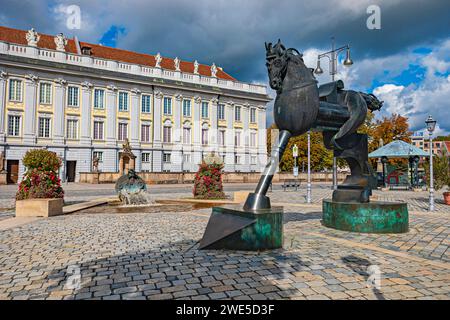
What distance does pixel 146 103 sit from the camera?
44000 mm

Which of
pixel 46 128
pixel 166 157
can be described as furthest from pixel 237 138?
pixel 46 128

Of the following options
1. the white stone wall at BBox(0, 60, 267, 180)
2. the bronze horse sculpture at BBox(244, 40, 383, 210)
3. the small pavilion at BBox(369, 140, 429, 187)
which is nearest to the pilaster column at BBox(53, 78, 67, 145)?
the white stone wall at BBox(0, 60, 267, 180)

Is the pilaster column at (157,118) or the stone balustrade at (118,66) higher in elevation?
the stone balustrade at (118,66)

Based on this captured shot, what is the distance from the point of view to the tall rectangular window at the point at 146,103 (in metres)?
43.8

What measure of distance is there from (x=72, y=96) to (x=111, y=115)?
5.12 m

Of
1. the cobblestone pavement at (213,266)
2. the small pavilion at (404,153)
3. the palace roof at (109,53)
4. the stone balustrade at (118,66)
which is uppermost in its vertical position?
the palace roof at (109,53)

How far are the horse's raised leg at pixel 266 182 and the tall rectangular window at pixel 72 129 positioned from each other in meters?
38.4

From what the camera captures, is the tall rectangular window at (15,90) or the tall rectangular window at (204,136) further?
the tall rectangular window at (204,136)

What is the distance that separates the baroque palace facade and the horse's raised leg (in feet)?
99.8

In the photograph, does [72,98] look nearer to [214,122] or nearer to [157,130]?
[157,130]

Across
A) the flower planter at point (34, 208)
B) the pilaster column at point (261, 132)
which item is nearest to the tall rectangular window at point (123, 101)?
the pilaster column at point (261, 132)

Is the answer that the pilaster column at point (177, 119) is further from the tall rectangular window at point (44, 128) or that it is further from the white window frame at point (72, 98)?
the tall rectangular window at point (44, 128)
